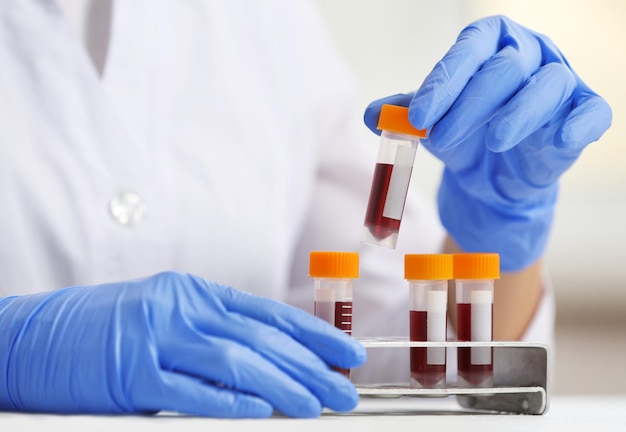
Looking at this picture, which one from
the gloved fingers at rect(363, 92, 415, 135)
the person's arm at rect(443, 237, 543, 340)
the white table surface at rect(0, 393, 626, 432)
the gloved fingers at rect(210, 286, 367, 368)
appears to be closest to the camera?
the white table surface at rect(0, 393, 626, 432)

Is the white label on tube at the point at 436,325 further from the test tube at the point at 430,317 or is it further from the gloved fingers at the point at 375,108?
the gloved fingers at the point at 375,108

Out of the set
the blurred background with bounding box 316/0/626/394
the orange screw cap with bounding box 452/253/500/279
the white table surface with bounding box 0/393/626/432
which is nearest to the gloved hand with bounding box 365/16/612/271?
the orange screw cap with bounding box 452/253/500/279

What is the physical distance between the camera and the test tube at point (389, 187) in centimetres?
112

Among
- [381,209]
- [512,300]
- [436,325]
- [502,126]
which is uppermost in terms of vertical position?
[502,126]

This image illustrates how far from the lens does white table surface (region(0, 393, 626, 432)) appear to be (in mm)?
831

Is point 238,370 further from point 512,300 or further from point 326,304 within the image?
point 512,300

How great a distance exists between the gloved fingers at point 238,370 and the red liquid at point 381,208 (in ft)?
0.93

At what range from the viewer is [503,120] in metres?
1.08

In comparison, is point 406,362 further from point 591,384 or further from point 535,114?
point 591,384

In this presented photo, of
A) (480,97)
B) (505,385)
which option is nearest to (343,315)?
(505,385)

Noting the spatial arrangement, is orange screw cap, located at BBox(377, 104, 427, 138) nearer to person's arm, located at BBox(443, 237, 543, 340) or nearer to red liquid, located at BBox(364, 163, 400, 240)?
red liquid, located at BBox(364, 163, 400, 240)

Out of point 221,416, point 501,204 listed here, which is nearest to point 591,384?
point 501,204

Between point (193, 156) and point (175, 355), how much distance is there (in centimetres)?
72

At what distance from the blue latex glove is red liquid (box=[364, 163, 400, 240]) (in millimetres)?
219
